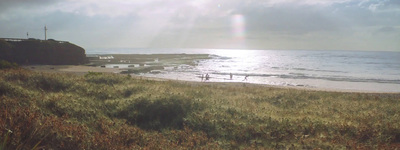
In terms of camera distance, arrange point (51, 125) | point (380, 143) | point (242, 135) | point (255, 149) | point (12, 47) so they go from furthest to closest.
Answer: point (12, 47) < point (242, 135) < point (380, 143) < point (255, 149) < point (51, 125)

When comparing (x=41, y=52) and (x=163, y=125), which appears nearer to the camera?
(x=163, y=125)

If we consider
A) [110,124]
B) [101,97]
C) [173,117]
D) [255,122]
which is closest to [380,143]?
[255,122]

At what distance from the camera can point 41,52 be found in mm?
54406

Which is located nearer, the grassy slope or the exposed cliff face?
the grassy slope

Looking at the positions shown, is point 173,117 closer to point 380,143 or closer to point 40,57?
point 380,143

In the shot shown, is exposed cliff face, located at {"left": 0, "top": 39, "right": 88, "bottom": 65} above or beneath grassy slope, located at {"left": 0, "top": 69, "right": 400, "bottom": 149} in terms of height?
above

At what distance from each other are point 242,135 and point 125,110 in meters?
4.49

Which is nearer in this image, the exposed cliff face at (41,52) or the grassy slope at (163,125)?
the grassy slope at (163,125)

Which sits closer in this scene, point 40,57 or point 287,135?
point 287,135

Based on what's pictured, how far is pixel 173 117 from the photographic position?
32.0 ft

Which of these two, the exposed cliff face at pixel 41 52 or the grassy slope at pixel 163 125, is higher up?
the exposed cliff face at pixel 41 52

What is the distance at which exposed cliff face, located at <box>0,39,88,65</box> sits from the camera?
5009 cm

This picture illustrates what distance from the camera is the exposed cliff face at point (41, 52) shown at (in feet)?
164

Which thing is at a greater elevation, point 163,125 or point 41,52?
point 41,52
